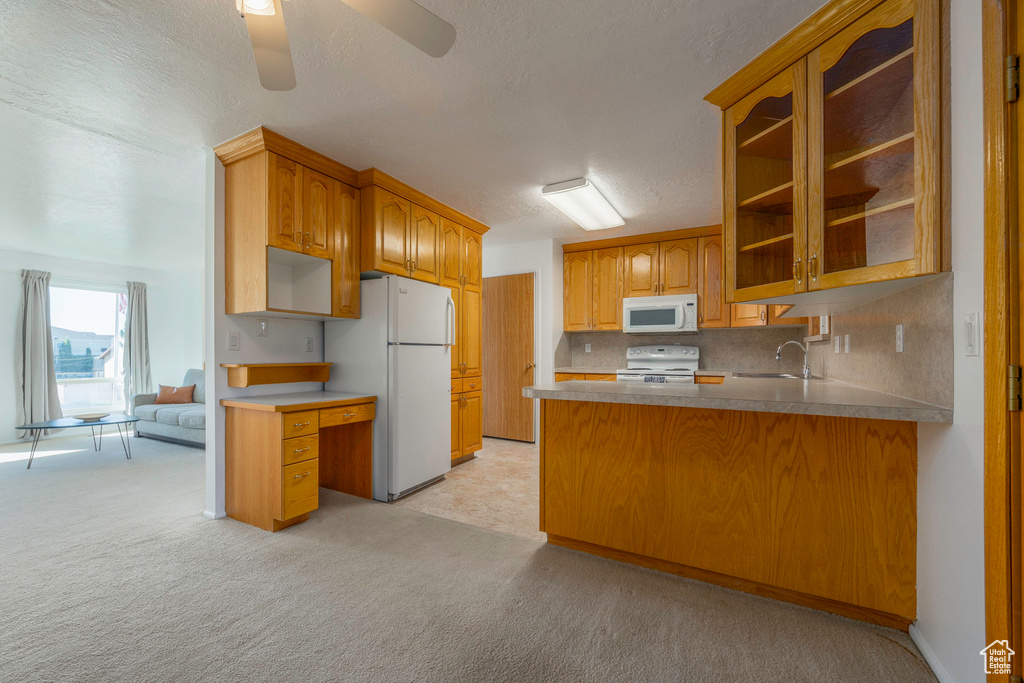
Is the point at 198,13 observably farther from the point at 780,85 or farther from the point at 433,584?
the point at 433,584

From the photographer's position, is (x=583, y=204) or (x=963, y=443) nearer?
(x=963, y=443)

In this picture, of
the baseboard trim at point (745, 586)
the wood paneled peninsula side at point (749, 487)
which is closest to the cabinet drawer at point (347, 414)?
the wood paneled peninsula side at point (749, 487)

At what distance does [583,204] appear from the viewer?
12.0 feet

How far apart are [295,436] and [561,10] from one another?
2553 millimetres

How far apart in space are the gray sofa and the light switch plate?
5603mm

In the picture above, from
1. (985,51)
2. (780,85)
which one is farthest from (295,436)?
(985,51)

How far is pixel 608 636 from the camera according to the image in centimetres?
162

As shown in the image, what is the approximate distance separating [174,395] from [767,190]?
6.89 meters

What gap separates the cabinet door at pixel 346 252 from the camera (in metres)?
3.08

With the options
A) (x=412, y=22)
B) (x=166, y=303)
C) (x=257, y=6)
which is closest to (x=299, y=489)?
(x=257, y=6)

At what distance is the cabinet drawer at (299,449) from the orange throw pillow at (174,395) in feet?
14.1

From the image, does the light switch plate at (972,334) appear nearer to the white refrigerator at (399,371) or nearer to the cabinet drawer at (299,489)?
the white refrigerator at (399,371)

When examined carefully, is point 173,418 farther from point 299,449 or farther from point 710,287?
point 710,287

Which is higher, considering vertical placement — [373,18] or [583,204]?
[583,204]
